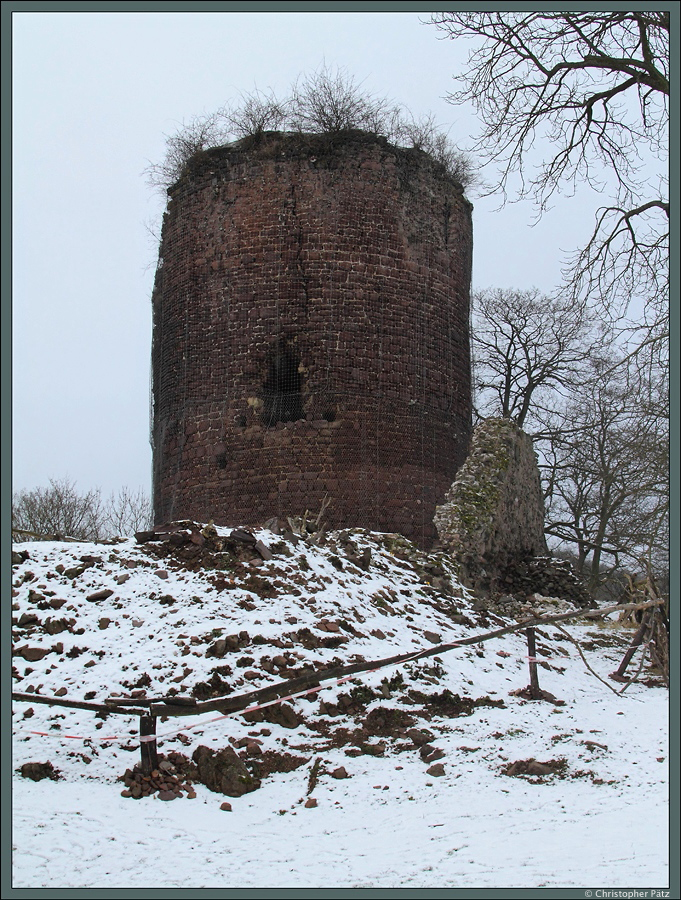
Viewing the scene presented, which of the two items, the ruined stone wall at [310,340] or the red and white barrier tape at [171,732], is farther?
the ruined stone wall at [310,340]

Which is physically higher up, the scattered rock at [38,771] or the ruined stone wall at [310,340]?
the ruined stone wall at [310,340]

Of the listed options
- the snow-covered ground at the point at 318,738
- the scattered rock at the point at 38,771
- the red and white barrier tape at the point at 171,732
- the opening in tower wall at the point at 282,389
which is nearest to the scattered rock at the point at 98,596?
the snow-covered ground at the point at 318,738

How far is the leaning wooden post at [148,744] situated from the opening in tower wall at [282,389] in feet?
28.4

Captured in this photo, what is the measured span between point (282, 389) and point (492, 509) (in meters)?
3.96

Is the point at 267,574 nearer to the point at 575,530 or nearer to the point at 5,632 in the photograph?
the point at 5,632

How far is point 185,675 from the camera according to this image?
→ 664cm

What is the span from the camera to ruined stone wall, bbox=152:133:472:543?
44.7 feet

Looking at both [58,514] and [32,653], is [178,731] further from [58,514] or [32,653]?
[58,514]

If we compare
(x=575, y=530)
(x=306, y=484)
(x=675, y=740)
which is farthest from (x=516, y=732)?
(x=575, y=530)

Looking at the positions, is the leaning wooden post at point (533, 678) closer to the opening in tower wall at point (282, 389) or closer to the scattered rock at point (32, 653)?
the scattered rock at point (32, 653)

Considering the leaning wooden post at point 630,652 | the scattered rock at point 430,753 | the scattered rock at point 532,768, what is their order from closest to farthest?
the scattered rock at point 532,768
the scattered rock at point 430,753
the leaning wooden post at point 630,652

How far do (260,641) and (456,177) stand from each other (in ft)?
37.2

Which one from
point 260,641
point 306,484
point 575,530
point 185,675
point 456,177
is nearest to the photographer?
point 185,675

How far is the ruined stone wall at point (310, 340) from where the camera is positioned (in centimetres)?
1363
